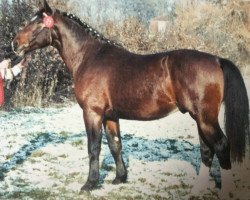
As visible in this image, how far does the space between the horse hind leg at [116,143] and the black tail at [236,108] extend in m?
1.39

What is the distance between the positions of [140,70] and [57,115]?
18.8ft

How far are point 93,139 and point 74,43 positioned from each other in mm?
1133

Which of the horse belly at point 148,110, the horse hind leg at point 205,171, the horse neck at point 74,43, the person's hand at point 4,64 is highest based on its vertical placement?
the horse neck at point 74,43

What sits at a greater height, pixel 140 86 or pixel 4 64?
pixel 4 64

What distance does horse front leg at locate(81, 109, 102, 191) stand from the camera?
4113mm

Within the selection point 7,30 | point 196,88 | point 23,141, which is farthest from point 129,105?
point 7,30

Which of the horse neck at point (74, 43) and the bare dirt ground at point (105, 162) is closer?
the bare dirt ground at point (105, 162)

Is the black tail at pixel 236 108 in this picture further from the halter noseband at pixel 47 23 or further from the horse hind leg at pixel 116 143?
the halter noseband at pixel 47 23

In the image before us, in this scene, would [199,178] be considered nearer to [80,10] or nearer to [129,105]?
[129,105]

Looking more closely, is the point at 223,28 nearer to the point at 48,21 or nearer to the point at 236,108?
the point at 236,108

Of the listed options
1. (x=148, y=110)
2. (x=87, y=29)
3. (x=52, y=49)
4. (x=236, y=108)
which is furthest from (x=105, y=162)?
(x=52, y=49)

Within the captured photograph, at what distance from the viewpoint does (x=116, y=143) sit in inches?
178

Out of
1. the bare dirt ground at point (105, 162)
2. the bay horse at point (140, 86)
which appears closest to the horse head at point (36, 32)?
the bay horse at point (140, 86)

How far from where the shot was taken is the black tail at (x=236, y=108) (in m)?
3.58
